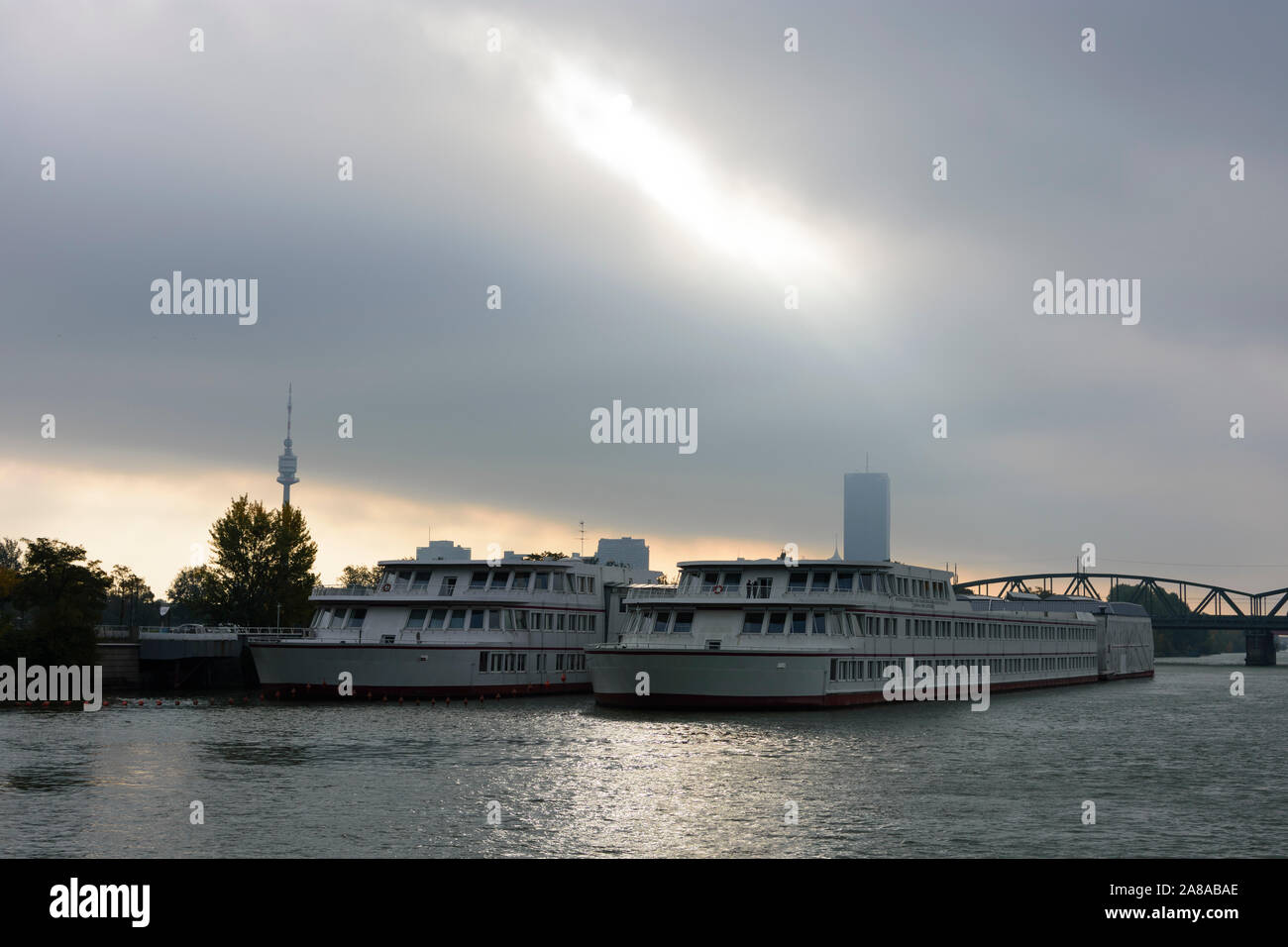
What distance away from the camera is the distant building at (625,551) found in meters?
182

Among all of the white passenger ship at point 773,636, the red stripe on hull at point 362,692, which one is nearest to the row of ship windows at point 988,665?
the white passenger ship at point 773,636

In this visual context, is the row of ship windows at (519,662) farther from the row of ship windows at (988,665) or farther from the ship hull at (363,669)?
the row of ship windows at (988,665)

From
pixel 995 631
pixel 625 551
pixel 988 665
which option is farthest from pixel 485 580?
pixel 625 551

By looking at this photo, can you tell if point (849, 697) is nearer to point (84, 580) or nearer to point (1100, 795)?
point (1100, 795)

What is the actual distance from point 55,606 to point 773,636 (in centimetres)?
4956

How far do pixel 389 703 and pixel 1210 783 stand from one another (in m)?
45.6

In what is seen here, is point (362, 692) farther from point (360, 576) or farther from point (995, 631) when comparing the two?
point (360, 576)

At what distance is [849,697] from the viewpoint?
7306 centimetres

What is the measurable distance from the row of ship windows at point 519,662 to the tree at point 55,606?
2682 centimetres
